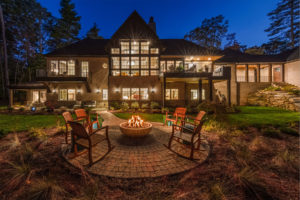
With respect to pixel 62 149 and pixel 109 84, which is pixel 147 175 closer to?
pixel 62 149

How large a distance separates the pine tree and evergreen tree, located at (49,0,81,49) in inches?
1893

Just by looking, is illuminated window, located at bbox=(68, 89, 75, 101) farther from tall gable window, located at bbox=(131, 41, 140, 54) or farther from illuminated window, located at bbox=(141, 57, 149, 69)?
illuminated window, located at bbox=(141, 57, 149, 69)

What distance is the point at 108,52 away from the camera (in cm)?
1531

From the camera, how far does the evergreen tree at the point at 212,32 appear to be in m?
22.4

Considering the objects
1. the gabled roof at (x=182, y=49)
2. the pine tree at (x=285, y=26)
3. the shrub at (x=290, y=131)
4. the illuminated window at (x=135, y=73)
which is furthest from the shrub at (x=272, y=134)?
the pine tree at (x=285, y=26)

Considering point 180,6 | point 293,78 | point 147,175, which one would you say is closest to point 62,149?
point 147,175

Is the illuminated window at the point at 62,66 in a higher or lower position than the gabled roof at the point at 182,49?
lower

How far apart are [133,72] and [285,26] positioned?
127 feet

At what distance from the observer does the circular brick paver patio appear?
109 inches

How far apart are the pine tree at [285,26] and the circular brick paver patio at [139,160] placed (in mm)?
40622

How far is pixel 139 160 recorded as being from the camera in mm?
3244

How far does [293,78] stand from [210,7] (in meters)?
148

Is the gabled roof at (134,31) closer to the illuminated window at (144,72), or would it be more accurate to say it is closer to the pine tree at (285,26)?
the illuminated window at (144,72)

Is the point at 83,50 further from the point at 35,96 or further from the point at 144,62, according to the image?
the point at 35,96
